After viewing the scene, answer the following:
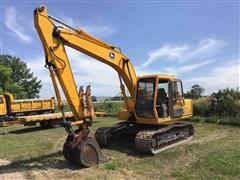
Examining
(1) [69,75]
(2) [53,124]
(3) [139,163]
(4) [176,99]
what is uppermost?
(1) [69,75]

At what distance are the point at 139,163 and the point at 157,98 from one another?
2.68 metres

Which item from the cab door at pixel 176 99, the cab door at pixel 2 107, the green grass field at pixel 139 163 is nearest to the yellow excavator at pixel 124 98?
the cab door at pixel 176 99

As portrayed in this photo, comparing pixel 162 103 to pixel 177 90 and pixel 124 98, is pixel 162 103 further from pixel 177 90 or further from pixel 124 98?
pixel 124 98

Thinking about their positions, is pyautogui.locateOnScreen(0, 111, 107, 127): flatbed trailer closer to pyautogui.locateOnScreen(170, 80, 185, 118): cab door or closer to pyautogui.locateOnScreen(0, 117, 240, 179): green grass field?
pyautogui.locateOnScreen(0, 117, 240, 179): green grass field

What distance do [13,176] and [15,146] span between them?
4.83 m

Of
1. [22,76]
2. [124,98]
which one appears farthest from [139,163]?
[22,76]

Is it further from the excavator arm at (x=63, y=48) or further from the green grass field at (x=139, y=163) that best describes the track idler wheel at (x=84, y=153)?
the excavator arm at (x=63, y=48)

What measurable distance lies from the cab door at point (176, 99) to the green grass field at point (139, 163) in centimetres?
126

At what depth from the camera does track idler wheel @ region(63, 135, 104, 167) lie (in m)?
8.02

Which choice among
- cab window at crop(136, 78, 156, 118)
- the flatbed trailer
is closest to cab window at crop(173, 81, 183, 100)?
cab window at crop(136, 78, 156, 118)

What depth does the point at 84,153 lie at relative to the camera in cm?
810

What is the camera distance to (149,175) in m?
7.37

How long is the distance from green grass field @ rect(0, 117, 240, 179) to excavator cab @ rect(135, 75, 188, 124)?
4.03ft

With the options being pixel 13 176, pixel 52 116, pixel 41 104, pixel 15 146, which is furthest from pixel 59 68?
pixel 41 104
